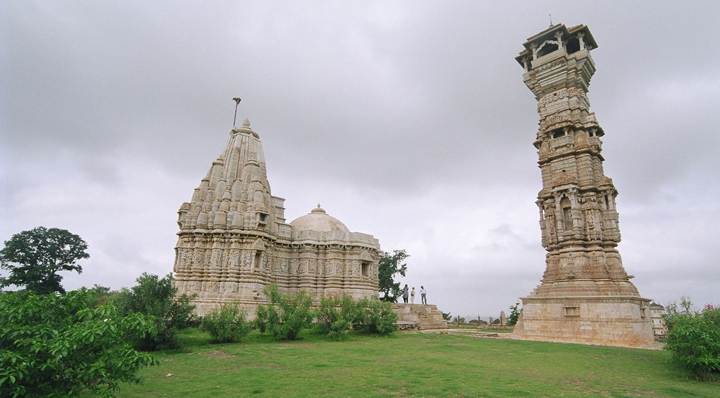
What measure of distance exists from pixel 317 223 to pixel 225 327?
15.0 metres

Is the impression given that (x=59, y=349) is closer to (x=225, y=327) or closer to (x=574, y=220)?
(x=225, y=327)

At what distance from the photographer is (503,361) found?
12.1 meters

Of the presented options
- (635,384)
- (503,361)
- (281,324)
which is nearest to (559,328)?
(503,361)

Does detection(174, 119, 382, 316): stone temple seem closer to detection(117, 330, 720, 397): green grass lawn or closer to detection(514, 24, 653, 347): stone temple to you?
detection(117, 330, 720, 397): green grass lawn

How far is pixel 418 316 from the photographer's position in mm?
Answer: 25969

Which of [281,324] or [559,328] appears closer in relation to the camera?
[281,324]

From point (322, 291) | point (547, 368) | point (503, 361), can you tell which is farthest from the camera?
point (322, 291)

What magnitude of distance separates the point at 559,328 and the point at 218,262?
1907 centimetres

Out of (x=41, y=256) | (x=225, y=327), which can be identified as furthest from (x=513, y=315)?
(x=41, y=256)

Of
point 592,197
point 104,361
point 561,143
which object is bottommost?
point 104,361

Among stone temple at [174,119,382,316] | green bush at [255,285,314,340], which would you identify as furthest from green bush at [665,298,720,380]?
stone temple at [174,119,382,316]

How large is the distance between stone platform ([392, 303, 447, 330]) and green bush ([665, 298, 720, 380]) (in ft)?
46.8

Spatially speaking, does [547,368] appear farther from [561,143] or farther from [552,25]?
[552,25]

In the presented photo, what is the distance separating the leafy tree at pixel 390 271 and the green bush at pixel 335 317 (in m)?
20.9
